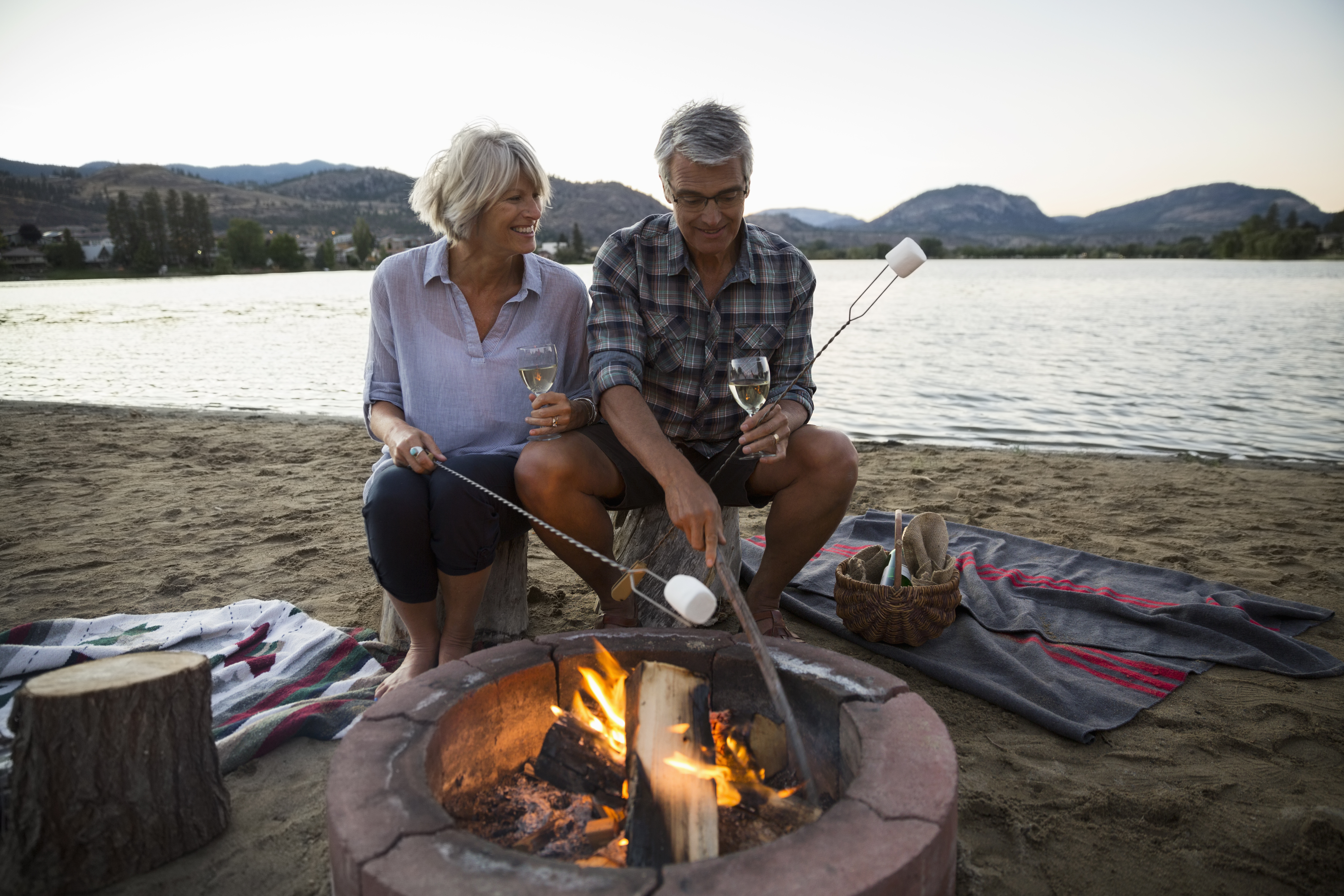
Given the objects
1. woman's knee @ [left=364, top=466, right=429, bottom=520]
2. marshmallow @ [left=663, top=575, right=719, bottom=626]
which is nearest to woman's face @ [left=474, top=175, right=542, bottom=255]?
woman's knee @ [left=364, top=466, right=429, bottom=520]

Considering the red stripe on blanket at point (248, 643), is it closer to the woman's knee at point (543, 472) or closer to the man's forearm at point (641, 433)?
the woman's knee at point (543, 472)

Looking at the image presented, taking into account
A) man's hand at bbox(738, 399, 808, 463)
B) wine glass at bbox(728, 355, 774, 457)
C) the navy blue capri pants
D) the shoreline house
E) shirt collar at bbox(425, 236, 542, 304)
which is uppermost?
the shoreline house

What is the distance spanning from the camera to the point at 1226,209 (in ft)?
513

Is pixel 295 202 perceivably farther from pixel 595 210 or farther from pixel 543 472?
pixel 543 472

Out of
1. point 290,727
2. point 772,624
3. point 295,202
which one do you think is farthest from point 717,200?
point 295,202

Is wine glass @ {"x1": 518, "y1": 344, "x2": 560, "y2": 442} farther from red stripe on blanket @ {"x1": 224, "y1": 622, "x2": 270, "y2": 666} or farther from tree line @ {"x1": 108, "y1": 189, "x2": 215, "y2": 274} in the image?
tree line @ {"x1": 108, "y1": 189, "x2": 215, "y2": 274}

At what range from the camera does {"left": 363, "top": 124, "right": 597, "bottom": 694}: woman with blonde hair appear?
2875 mm

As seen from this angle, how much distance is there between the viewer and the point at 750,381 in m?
2.62

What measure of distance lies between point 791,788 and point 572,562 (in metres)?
1.50

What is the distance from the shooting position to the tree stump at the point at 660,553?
11.8 ft

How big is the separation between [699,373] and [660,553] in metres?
0.89

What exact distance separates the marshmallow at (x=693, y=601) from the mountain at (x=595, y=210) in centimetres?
9927

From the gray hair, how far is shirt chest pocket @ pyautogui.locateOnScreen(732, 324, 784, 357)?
0.60 metres

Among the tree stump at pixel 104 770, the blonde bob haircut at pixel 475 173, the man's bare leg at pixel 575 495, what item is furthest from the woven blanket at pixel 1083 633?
the tree stump at pixel 104 770
